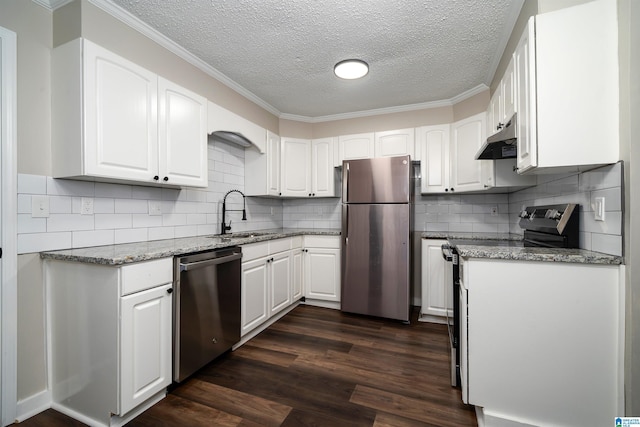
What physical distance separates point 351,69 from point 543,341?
2278 mm

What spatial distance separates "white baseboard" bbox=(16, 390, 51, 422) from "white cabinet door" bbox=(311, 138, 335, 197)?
286 centimetres

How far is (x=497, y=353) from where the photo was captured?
1.44 m

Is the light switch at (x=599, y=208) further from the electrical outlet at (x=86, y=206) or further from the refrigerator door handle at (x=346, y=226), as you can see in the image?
the electrical outlet at (x=86, y=206)

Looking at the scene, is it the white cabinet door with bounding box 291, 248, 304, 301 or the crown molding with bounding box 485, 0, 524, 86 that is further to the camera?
the white cabinet door with bounding box 291, 248, 304, 301

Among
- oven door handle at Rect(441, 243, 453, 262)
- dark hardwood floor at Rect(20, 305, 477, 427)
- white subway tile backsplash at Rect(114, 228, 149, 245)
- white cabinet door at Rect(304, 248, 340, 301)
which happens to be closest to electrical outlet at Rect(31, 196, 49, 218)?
white subway tile backsplash at Rect(114, 228, 149, 245)

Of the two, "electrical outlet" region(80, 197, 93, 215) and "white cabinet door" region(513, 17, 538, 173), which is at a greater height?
"white cabinet door" region(513, 17, 538, 173)

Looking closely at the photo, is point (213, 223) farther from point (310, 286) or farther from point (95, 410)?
point (95, 410)

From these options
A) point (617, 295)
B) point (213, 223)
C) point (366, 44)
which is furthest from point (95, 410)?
point (366, 44)

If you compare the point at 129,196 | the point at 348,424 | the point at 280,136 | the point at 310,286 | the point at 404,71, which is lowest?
the point at 348,424

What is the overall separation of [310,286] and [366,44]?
2586mm

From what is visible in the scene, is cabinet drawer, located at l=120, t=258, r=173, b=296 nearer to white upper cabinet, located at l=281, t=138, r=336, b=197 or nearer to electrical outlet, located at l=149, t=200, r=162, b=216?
electrical outlet, located at l=149, t=200, r=162, b=216

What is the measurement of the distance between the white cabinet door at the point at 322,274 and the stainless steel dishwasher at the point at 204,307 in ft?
4.12

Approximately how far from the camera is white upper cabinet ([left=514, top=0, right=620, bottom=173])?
128 centimetres

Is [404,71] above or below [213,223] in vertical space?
above
